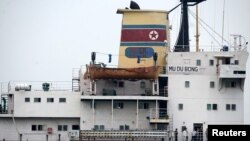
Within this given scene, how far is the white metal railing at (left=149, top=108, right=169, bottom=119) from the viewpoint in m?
42.3

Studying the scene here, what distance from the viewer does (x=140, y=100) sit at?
42.8 metres

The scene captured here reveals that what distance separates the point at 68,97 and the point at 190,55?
1015cm

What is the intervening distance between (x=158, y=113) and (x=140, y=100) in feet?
5.46

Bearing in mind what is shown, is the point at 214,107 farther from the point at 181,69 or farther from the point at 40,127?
the point at 40,127

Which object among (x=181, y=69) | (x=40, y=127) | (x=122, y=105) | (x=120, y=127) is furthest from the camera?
(x=181, y=69)

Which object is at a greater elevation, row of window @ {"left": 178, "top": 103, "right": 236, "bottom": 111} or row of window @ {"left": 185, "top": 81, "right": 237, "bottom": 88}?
row of window @ {"left": 185, "top": 81, "right": 237, "bottom": 88}

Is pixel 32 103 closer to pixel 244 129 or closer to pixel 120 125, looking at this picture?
pixel 120 125

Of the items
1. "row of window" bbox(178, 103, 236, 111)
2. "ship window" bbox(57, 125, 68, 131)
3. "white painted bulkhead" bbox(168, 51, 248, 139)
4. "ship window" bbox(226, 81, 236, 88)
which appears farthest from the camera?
"ship window" bbox(226, 81, 236, 88)

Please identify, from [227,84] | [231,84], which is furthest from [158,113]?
[231,84]

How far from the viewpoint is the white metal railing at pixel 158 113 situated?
4234cm

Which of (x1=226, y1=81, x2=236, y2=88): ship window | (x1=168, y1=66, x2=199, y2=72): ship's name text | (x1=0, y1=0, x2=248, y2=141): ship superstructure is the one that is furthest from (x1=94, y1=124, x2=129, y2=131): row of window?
(x1=226, y1=81, x2=236, y2=88): ship window

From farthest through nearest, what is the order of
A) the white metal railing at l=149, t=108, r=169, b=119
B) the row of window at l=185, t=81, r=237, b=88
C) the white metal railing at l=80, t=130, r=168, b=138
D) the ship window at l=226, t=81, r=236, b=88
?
the ship window at l=226, t=81, r=236, b=88 → the row of window at l=185, t=81, r=237, b=88 → the white metal railing at l=149, t=108, r=169, b=119 → the white metal railing at l=80, t=130, r=168, b=138

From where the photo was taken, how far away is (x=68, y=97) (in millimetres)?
42969

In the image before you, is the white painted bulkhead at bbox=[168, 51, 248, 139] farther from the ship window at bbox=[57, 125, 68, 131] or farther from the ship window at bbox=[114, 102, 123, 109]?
the ship window at bbox=[57, 125, 68, 131]
